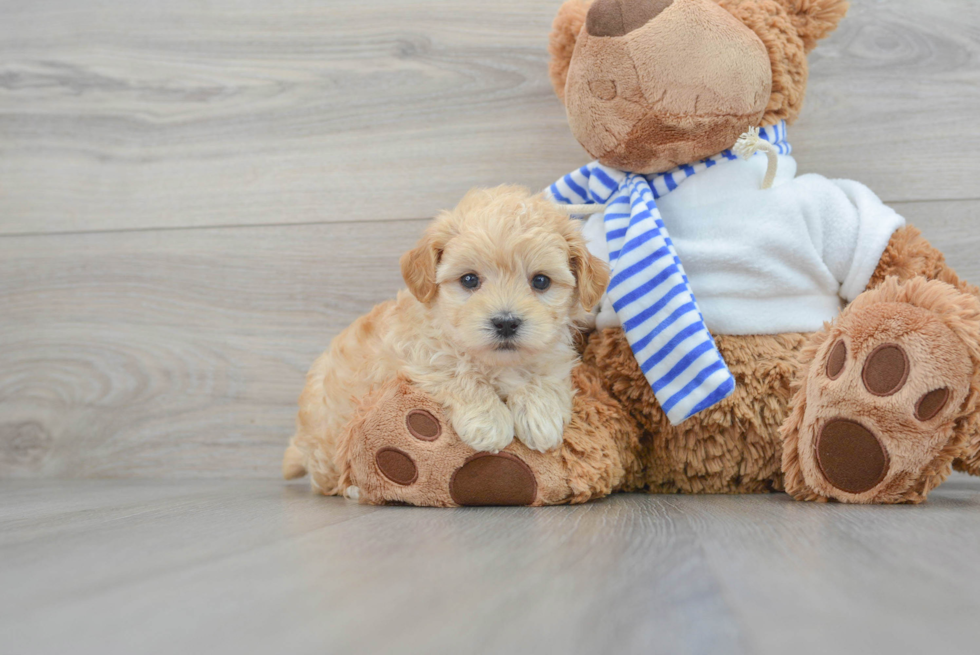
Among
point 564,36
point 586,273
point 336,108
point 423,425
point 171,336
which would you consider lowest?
point 171,336

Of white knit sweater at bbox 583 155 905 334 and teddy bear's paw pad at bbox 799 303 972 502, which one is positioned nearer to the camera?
teddy bear's paw pad at bbox 799 303 972 502

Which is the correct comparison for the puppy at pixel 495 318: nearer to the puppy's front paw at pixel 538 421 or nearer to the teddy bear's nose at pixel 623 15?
the puppy's front paw at pixel 538 421

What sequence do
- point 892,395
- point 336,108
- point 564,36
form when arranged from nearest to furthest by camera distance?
point 892,395 → point 564,36 → point 336,108

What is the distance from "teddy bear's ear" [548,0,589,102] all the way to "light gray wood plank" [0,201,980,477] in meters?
0.49

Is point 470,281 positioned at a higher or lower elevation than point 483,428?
higher

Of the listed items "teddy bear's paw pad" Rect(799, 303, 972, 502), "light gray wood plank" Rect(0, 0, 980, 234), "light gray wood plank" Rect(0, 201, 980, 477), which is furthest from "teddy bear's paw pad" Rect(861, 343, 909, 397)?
"light gray wood plank" Rect(0, 201, 980, 477)

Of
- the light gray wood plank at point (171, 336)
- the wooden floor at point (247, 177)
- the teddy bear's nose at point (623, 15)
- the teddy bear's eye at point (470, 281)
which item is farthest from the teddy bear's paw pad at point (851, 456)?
the light gray wood plank at point (171, 336)

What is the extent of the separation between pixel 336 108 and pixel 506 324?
90 cm

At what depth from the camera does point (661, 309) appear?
110cm

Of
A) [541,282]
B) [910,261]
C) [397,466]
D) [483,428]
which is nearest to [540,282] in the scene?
[541,282]

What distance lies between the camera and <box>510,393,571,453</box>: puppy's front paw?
41.3 inches

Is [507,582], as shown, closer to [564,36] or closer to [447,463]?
[447,463]

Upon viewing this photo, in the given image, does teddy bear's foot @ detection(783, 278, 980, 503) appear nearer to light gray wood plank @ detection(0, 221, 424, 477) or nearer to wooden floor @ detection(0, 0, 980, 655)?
wooden floor @ detection(0, 0, 980, 655)

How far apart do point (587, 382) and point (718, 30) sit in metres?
0.57
